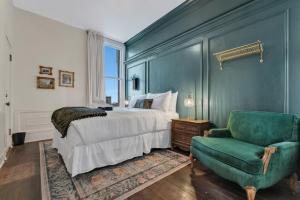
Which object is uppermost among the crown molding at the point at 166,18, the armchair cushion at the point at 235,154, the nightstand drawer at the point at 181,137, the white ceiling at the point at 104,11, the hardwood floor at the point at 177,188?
the white ceiling at the point at 104,11

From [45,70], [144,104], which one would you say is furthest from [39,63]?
[144,104]

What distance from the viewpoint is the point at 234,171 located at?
155cm

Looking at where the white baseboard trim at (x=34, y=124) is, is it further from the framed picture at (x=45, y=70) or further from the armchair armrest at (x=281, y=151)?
the armchair armrest at (x=281, y=151)

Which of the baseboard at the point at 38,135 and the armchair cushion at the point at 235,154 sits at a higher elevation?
the armchair cushion at the point at 235,154

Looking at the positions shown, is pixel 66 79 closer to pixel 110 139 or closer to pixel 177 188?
pixel 110 139

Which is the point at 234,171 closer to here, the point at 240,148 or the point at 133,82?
the point at 240,148

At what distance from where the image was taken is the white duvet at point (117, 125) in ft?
6.72

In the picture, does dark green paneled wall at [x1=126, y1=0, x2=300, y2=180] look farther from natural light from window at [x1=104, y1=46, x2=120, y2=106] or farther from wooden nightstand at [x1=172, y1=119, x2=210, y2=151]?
natural light from window at [x1=104, y1=46, x2=120, y2=106]

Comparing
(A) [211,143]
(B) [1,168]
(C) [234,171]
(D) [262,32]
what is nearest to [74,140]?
(B) [1,168]

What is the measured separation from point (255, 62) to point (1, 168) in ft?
13.6

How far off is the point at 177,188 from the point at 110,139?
117 centimetres

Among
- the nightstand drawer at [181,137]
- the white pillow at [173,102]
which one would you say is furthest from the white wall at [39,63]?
the nightstand drawer at [181,137]

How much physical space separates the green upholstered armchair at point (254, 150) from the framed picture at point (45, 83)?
402 cm

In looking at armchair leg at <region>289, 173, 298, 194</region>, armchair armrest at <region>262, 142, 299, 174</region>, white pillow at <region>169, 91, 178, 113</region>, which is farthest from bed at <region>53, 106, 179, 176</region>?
armchair leg at <region>289, 173, 298, 194</region>
